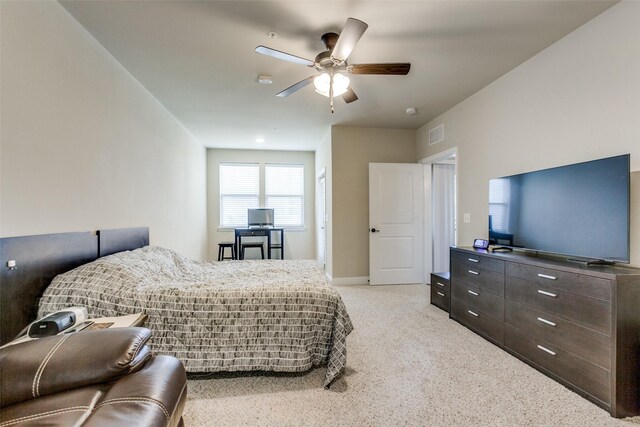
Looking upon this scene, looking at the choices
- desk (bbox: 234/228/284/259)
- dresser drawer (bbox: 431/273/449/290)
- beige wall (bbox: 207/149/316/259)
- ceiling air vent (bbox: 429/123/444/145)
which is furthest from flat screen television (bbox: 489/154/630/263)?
beige wall (bbox: 207/149/316/259)

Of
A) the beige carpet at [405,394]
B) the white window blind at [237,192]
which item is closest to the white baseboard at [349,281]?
the beige carpet at [405,394]

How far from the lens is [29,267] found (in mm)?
1659

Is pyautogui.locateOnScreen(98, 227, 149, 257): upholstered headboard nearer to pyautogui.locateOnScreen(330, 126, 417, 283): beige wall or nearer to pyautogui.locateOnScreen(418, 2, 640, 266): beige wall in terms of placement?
pyautogui.locateOnScreen(330, 126, 417, 283): beige wall

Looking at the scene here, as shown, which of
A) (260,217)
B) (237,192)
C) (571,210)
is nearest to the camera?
(571,210)

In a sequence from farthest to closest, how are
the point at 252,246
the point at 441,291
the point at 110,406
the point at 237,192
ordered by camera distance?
1. the point at 237,192
2. the point at 252,246
3. the point at 441,291
4. the point at 110,406

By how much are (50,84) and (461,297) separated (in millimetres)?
3903

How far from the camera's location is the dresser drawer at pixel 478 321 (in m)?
2.46

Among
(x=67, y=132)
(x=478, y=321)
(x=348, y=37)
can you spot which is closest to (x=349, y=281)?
(x=478, y=321)

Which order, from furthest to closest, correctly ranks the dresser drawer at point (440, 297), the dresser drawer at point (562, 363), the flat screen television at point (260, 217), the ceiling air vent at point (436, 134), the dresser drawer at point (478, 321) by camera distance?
1. the flat screen television at point (260, 217)
2. the ceiling air vent at point (436, 134)
3. the dresser drawer at point (440, 297)
4. the dresser drawer at point (478, 321)
5. the dresser drawer at point (562, 363)

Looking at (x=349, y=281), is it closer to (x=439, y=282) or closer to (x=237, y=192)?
(x=439, y=282)

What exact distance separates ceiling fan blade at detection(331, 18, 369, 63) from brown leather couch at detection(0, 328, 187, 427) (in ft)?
6.63

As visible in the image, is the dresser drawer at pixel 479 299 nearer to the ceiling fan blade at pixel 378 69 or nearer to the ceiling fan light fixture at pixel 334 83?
the ceiling fan blade at pixel 378 69

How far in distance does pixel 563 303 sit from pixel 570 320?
4.3 inches

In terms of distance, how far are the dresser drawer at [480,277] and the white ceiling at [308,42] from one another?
204cm
